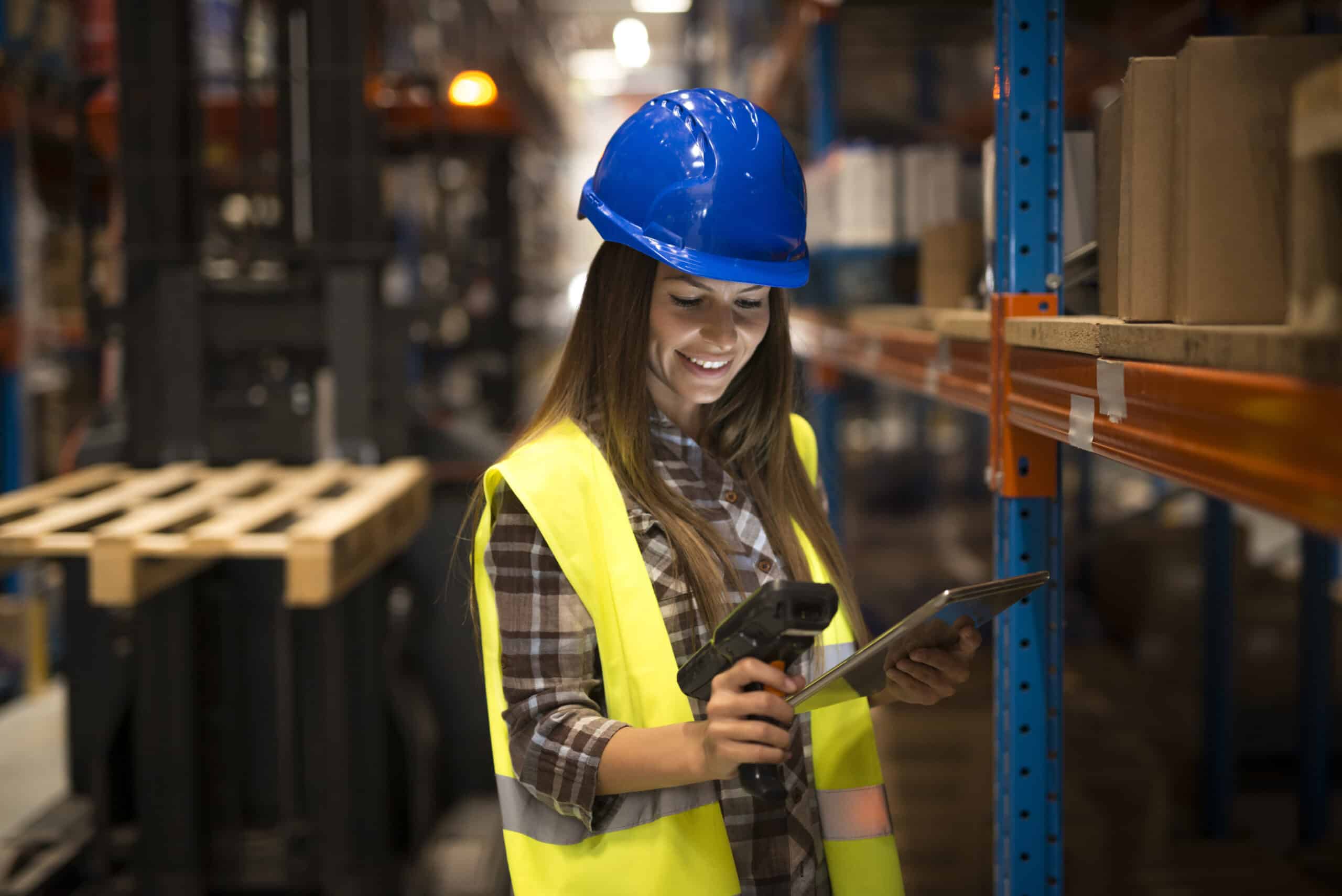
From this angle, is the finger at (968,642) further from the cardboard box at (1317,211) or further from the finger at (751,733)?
the cardboard box at (1317,211)

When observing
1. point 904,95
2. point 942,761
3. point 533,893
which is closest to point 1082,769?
point 942,761

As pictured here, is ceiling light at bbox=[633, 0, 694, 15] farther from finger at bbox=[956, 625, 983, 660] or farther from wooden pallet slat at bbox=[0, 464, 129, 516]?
finger at bbox=[956, 625, 983, 660]

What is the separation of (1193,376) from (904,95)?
583 cm

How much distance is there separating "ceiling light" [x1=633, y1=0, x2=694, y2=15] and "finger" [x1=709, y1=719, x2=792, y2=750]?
12609 millimetres

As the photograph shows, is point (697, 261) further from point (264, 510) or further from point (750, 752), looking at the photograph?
point (264, 510)

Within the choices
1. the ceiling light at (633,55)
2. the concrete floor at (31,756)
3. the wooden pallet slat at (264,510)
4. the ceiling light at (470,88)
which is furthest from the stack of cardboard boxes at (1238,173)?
the ceiling light at (633,55)

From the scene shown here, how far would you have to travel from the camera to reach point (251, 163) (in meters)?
3.67

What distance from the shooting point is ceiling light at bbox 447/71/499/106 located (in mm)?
5117

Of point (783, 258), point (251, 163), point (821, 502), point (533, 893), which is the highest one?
point (251, 163)

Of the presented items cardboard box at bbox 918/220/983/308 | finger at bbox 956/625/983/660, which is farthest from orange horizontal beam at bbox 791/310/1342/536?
cardboard box at bbox 918/220/983/308

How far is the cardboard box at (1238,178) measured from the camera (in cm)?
120

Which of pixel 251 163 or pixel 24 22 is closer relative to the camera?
pixel 251 163

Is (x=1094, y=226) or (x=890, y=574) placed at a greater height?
(x=1094, y=226)

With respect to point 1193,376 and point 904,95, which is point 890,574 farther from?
point 1193,376
